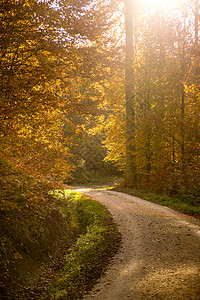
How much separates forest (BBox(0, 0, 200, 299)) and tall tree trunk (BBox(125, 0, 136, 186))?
72 mm

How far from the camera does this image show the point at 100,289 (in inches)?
217

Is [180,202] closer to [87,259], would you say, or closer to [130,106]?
[87,259]

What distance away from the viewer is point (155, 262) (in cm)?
638

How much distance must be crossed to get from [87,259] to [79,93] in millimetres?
5371

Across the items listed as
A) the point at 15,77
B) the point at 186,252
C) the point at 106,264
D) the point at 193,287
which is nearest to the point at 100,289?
the point at 106,264

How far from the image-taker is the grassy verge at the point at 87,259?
5.75m

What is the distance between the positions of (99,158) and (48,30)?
103 feet

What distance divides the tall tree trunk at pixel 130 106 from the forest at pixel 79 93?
7 cm

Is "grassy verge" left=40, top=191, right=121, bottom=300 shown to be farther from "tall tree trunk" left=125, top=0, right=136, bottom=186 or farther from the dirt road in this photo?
"tall tree trunk" left=125, top=0, right=136, bottom=186

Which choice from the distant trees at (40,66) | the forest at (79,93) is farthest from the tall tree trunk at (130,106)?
the distant trees at (40,66)

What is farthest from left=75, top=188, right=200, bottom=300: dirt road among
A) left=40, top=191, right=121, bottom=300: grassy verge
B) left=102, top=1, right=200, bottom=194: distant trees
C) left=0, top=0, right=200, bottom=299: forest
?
left=102, top=1, right=200, bottom=194: distant trees

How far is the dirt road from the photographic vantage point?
5.04 meters

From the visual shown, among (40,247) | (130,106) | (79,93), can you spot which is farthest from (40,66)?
(130,106)

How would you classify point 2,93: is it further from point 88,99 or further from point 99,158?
point 99,158
